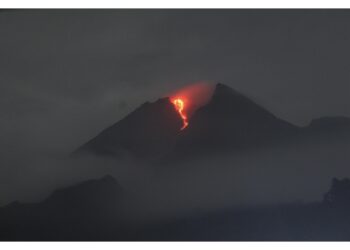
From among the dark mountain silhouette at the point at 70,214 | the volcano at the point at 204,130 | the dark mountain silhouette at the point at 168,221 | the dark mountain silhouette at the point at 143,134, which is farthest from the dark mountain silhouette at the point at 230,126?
the dark mountain silhouette at the point at 70,214

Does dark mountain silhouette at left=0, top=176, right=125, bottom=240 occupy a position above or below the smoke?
below

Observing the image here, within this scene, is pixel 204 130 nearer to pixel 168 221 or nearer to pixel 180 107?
pixel 180 107

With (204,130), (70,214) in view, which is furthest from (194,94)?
(70,214)

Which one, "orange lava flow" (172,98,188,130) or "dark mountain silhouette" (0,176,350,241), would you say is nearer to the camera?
"dark mountain silhouette" (0,176,350,241)

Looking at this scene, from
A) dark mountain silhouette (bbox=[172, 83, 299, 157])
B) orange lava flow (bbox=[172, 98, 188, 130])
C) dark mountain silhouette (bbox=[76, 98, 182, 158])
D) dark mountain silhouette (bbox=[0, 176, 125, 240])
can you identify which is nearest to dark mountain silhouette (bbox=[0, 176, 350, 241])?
dark mountain silhouette (bbox=[0, 176, 125, 240])

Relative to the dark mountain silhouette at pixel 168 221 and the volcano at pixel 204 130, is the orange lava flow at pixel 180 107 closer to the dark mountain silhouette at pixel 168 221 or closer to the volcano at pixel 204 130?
the volcano at pixel 204 130

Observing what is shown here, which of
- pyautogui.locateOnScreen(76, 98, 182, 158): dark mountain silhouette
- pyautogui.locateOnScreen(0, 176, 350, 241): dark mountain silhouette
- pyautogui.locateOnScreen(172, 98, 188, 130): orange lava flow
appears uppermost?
pyautogui.locateOnScreen(172, 98, 188, 130): orange lava flow

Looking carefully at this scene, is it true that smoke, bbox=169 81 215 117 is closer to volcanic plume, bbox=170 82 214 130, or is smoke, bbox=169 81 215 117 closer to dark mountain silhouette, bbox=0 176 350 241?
volcanic plume, bbox=170 82 214 130
